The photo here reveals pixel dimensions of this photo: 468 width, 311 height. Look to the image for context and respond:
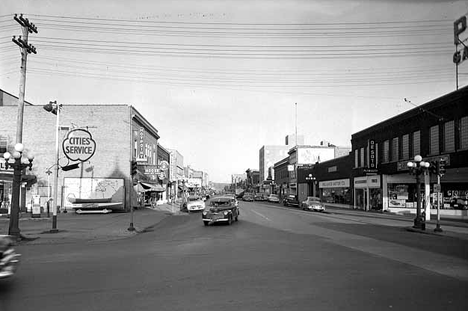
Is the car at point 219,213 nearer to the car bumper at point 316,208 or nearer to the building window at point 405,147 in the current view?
the car bumper at point 316,208

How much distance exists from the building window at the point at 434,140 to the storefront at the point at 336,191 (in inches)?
646

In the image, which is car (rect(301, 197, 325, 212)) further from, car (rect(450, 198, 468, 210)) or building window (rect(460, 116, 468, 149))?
building window (rect(460, 116, 468, 149))

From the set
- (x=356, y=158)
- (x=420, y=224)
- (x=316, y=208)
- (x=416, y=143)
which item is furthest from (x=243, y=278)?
(x=356, y=158)

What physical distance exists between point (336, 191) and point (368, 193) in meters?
11.6

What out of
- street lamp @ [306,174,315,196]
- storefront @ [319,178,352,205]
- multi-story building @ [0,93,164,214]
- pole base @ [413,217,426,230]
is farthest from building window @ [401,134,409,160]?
street lamp @ [306,174,315,196]

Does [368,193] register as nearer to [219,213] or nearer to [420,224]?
[420,224]

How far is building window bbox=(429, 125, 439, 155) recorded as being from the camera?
31.0 m

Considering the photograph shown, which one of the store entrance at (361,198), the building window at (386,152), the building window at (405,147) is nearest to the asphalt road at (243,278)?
the building window at (405,147)

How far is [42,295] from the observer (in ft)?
24.6

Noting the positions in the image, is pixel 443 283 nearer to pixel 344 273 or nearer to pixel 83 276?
pixel 344 273

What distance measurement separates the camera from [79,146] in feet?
125

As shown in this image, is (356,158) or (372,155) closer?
(372,155)

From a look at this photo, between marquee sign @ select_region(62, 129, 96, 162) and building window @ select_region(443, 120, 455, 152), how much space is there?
101ft

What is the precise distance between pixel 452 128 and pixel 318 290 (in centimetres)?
2631
